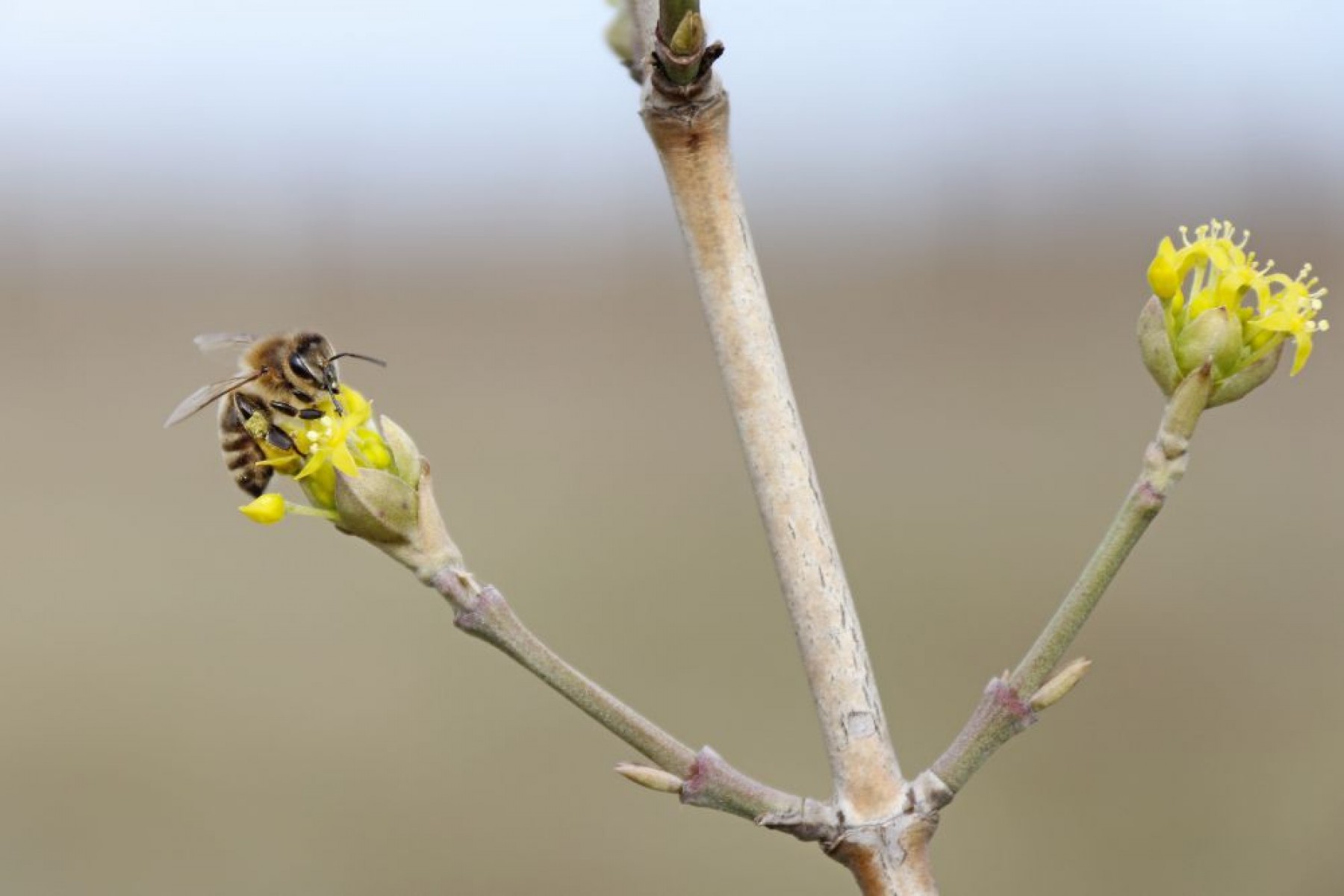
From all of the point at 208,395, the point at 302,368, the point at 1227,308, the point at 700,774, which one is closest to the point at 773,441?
the point at 700,774

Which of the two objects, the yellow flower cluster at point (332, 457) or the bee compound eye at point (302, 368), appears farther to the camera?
the bee compound eye at point (302, 368)

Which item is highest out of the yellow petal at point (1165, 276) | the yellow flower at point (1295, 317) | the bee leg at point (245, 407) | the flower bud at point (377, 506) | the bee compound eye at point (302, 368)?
the bee compound eye at point (302, 368)

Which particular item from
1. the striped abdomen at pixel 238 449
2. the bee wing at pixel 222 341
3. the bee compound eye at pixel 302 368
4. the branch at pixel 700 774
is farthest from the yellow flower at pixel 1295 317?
the bee wing at pixel 222 341

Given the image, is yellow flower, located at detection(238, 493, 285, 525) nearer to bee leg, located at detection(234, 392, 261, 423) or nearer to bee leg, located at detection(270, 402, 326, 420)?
bee leg, located at detection(270, 402, 326, 420)

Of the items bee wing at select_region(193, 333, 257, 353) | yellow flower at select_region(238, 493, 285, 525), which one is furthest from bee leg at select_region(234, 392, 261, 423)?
yellow flower at select_region(238, 493, 285, 525)

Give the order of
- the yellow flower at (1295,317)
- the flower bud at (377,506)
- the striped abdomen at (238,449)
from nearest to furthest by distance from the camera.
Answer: the flower bud at (377,506) → the yellow flower at (1295,317) → the striped abdomen at (238,449)

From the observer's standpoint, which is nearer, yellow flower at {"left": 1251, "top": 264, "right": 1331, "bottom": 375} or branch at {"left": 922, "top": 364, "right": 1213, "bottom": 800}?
branch at {"left": 922, "top": 364, "right": 1213, "bottom": 800}

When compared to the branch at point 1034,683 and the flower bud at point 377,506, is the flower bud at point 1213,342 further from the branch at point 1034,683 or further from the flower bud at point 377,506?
the flower bud at point 377,506
